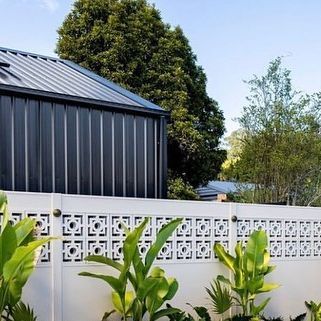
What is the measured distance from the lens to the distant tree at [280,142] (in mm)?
10453

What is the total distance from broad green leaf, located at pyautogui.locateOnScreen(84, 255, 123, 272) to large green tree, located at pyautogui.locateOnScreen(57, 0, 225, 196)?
352 inches

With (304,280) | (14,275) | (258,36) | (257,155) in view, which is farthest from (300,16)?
(14,275)

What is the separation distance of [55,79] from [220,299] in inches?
133

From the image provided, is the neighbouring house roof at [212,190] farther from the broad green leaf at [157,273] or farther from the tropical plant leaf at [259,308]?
the broad green leaf at [157,273]

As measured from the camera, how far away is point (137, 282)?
4.56m

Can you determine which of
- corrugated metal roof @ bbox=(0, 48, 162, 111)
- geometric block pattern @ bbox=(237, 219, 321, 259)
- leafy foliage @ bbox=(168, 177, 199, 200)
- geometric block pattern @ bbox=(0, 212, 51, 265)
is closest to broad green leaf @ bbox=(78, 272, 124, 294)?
geometric block pattern @ bbox=(0, 212, 51, 265)

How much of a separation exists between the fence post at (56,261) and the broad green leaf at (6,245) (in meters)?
0.88

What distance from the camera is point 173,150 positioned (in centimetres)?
1358

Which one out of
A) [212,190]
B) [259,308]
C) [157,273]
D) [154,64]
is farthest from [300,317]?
[212,190]

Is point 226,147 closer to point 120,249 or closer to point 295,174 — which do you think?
point 295,174

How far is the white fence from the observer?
446cm

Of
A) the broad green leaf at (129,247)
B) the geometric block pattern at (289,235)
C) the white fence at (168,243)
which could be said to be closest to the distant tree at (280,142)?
the geometric block pattern at (289,235)

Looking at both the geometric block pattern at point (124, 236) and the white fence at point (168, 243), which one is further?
the geometric block pattern at point (124, 236)

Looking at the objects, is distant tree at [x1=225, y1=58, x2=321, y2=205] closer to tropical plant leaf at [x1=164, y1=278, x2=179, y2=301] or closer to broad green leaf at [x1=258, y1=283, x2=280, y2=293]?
broad green leaf at [x1=258, y1=283, x2=280, y2=293]
